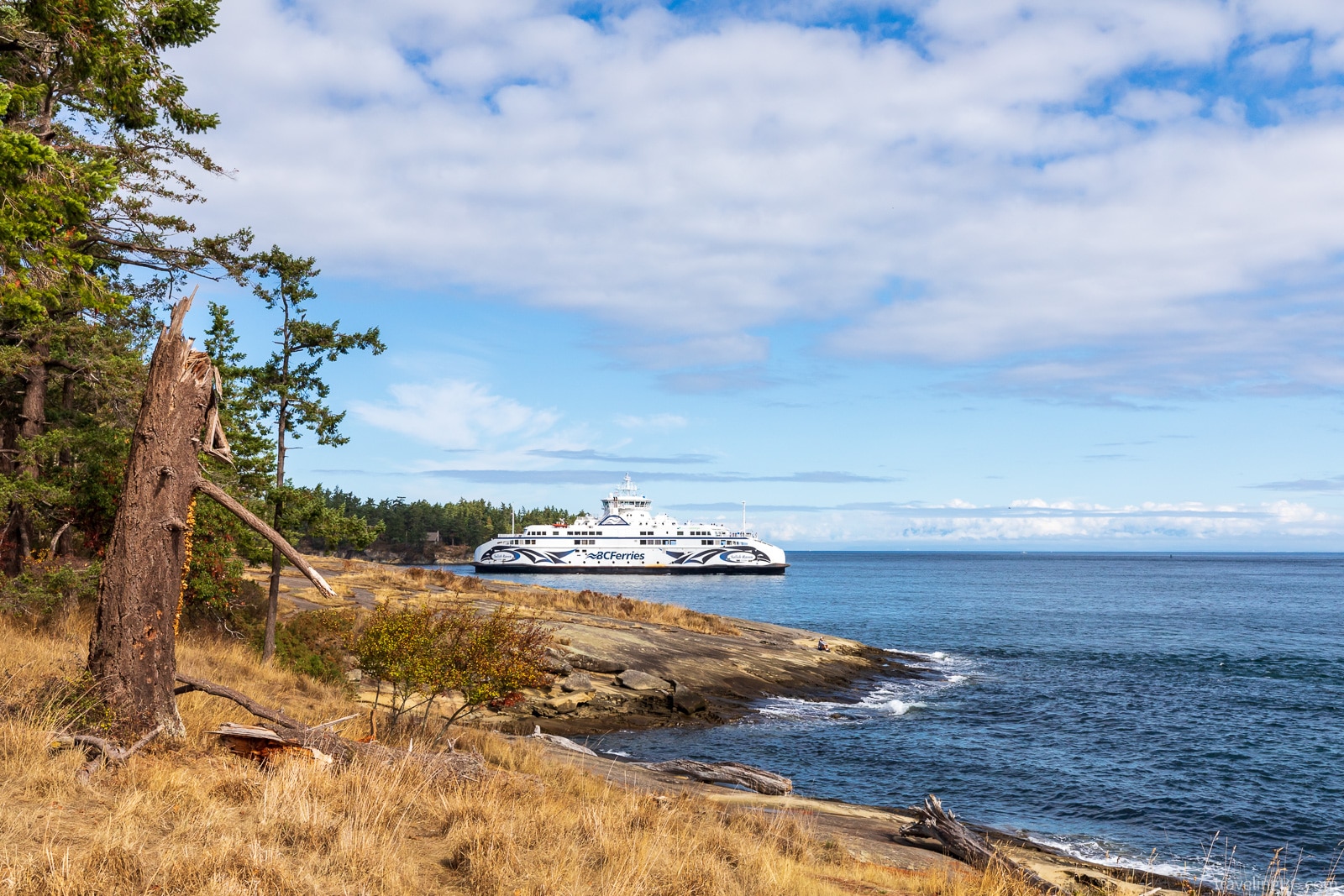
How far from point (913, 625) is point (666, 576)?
59242 mm

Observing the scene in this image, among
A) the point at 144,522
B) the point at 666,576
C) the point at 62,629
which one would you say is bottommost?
the point at 666,576

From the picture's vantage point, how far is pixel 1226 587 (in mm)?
110188

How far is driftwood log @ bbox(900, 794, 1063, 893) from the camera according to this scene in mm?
10664

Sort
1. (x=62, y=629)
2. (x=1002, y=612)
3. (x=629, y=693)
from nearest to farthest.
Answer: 1. (x=62, y=629)
2. (x=629, y=693)
3. (x=1002, y=612)

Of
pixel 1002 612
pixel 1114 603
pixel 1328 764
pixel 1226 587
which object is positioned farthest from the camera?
pixel 1226 587

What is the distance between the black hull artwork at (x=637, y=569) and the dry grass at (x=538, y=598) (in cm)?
6733

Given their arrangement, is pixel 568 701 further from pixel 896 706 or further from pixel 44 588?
pixel 44 588

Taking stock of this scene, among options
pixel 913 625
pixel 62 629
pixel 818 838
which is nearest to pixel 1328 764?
pixel 818 838

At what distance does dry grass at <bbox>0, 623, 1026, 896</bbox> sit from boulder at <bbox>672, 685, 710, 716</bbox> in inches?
657

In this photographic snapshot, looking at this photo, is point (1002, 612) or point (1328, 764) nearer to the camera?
point (1328, 764)

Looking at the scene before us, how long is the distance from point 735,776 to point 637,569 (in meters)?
99.8

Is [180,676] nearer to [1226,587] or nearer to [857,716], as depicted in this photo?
[857,716]

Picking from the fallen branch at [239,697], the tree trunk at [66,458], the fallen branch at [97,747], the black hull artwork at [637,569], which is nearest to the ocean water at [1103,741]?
the fallen branch at [239,697]

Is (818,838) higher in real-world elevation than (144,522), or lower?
lower
